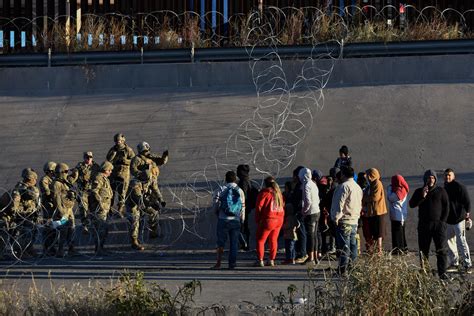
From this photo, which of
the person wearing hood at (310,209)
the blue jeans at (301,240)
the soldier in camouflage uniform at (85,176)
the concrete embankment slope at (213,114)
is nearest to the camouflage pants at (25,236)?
the soldier in camouflage uniform at (85,176)

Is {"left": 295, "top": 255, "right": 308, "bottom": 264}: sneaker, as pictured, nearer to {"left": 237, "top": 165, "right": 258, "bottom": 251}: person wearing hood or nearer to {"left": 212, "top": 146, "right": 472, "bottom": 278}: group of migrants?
{"left": 212, "top": 146, "right": 472, "bottom": 278}: group of migrants

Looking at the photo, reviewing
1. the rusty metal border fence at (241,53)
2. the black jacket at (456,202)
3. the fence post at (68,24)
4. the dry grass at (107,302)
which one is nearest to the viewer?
the dry grass at (107,302)

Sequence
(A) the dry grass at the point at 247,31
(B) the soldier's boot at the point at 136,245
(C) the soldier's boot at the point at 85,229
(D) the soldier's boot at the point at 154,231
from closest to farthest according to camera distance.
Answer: (C) the soldier's boot at the point at 85,229
(B) the soldier's boot at the point at 136,245
(D) the soldier's boot at the point at 154,231
(A) the dry grass at the point at 247,31

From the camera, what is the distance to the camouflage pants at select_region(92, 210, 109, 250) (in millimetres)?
18844

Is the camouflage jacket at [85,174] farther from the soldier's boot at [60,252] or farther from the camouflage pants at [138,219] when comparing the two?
the soldier's boot at [60,252]

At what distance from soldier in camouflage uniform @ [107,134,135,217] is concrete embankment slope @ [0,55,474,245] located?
3.26ft

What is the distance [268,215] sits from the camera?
57.0 ft

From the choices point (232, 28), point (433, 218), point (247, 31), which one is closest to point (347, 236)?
point (433, 218)

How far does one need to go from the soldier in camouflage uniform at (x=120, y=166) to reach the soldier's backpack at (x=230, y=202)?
9.52ft

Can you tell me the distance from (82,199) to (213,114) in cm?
376

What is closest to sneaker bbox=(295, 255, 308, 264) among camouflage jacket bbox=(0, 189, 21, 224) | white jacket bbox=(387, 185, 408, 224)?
white jacket bbox=(387, 185, 408, 224)

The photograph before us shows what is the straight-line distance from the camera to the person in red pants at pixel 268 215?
57.0 feet

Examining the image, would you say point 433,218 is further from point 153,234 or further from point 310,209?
point 153,234

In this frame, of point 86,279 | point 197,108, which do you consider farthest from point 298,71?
point 86,279
